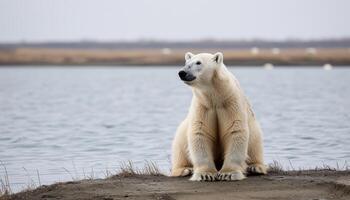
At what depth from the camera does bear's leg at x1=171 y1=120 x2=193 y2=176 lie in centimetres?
984

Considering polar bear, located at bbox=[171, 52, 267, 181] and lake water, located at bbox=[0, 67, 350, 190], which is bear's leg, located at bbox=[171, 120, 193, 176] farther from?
lake water, located at bbox=[0, 67, 350, 190]

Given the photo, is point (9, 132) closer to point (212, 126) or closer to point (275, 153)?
point (275, 153)

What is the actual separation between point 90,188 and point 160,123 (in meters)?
13.7

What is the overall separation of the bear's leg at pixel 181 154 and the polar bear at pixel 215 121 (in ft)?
1.12

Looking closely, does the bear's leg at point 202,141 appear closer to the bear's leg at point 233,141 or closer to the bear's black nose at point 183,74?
the bear's leg at point 233,141

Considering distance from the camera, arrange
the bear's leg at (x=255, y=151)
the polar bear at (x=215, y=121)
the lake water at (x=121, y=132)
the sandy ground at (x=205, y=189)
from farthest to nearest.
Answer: the lake water at (x=121, y=132) → the bear's leg at (x=255, y=151) → the polar bear at (x=215, y=121) → the sandy ground at (x=205, y=189)

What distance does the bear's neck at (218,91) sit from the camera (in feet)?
30.2

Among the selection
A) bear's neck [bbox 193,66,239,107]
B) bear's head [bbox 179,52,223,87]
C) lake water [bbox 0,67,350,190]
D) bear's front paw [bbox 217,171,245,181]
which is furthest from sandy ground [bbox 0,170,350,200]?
lake water [bbox 0,67,350,190]

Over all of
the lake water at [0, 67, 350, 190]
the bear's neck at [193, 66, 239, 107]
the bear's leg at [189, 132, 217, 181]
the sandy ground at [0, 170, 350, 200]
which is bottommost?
the lake water at [0, 67, 350, 190]

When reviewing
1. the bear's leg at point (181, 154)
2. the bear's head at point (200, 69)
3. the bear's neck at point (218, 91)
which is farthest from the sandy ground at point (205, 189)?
the bear's head at point (200, 69)

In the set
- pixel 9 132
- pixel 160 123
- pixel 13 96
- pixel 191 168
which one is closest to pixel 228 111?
pixel 191 168

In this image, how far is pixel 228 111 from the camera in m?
9.23

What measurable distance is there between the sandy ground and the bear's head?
1.19m

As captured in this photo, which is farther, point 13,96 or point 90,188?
point 13,96
